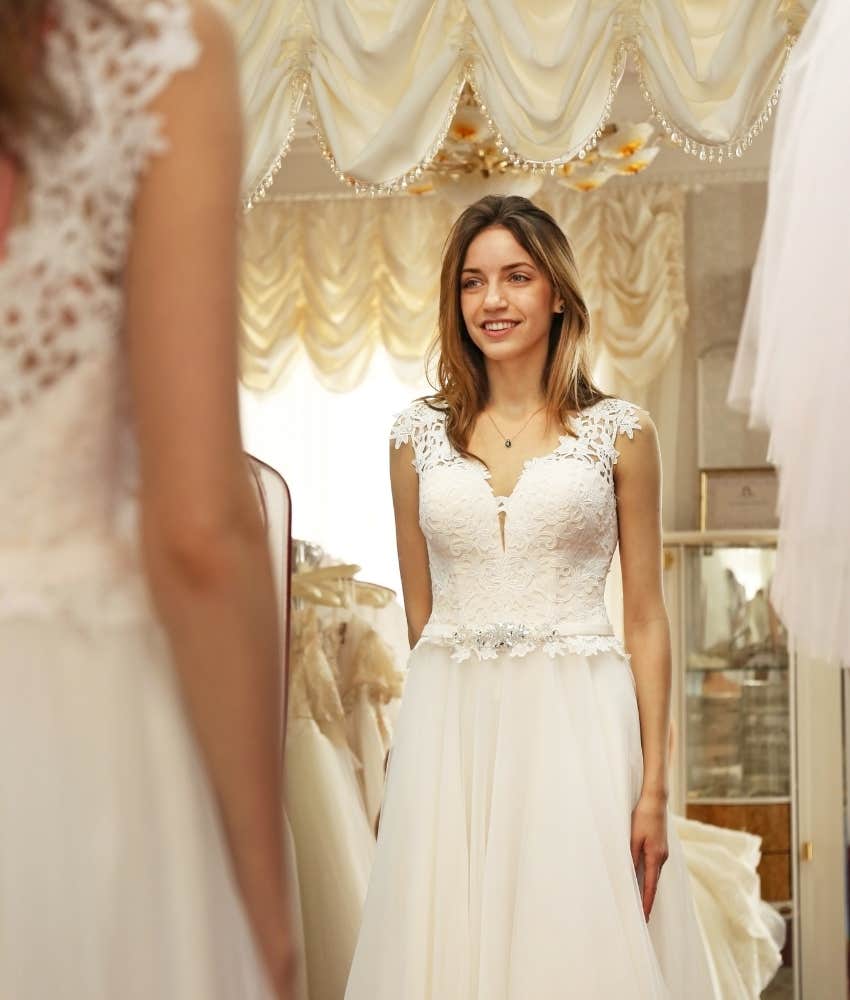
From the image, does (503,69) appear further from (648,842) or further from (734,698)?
(734,698)

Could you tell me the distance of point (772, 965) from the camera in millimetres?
3873

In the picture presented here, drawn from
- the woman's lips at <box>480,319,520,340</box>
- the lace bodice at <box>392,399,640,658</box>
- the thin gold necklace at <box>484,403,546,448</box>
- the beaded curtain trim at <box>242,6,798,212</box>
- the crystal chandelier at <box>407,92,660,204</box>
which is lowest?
the lace bodice at <box>392,399,640,658</box>

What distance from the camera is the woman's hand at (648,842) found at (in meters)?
2.15

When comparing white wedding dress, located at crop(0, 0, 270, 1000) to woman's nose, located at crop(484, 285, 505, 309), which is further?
woman's nose, located at crop(484, 285, 505, 309)

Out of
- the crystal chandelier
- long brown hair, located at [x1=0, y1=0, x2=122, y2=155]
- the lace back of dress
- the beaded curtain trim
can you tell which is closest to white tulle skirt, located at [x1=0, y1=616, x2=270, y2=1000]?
the lace back of dress

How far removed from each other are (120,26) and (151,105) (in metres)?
0.05

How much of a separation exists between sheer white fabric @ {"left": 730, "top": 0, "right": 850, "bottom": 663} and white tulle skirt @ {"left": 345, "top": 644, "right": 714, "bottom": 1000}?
419 mm

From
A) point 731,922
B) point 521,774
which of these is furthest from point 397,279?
point 521,774

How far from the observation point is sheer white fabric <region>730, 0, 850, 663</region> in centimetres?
175

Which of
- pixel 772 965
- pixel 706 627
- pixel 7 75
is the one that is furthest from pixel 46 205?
pixel 706 627

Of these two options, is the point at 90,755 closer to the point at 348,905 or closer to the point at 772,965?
the point at 348,905

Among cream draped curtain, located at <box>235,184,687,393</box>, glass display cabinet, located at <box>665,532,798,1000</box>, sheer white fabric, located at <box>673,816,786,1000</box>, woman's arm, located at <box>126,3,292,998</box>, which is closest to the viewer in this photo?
woman's arm, located at <box>126,3,292,998</box>

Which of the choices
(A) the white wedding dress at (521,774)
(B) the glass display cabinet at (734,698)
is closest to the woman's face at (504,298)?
(A) the white wedding dress at (521,774)

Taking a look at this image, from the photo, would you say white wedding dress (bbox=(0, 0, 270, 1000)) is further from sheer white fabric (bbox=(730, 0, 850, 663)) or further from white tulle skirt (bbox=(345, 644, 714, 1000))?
white tulle skirt (bbox=(345, 644, 714, 1000))
